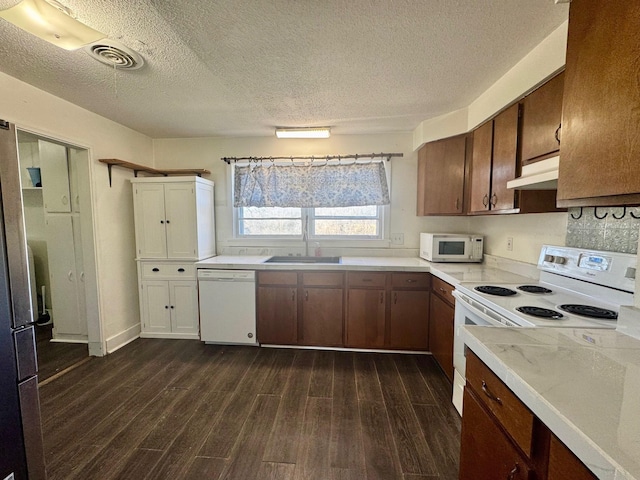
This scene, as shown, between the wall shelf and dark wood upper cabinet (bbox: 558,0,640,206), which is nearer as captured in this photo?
dark wood upper cabinet (bbox: 558,0,640,206)

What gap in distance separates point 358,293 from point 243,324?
125cm

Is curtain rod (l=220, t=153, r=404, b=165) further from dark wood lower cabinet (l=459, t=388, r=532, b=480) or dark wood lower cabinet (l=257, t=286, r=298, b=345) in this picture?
dark wood lower cabinet (l=459, t=388, r=532, b=480)

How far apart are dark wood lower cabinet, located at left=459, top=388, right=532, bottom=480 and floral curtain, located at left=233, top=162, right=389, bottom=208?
2316 millimetres

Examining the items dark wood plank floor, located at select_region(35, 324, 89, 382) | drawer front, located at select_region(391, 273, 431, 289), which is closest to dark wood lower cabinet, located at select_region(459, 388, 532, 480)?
drawer front, located at select_region(391, 273, 431, 289)

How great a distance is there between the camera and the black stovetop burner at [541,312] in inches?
48.2

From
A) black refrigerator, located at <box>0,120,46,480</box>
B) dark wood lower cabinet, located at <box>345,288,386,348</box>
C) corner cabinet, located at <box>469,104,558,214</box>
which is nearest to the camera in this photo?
black refrigerator, located at <box>0,120,46,480</box>

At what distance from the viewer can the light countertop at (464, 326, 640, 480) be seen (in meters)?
0.52

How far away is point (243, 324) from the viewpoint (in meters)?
2.82

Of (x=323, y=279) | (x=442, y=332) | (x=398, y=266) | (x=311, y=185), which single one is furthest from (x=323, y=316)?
(x=311, y=185)

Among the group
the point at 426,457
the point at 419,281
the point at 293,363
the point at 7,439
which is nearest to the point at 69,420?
the point at 7,439

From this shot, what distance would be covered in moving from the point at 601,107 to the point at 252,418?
7.85ft

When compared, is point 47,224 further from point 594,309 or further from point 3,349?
point 594,309

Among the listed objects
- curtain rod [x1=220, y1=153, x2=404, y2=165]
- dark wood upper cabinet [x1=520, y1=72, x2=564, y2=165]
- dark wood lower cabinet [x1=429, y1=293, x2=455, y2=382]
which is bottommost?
dark wood lower cabinet [x1=429, y1=293, x2=455, y2=382]

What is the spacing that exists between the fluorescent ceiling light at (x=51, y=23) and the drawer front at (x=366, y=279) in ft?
7.96
